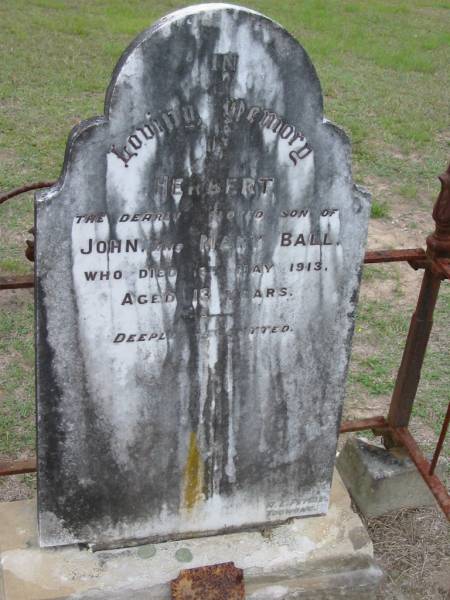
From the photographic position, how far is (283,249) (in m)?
2.25

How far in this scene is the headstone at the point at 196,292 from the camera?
78.0 inches

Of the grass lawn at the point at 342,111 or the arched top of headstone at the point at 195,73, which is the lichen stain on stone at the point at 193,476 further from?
the grass lawn at the point at 342,111

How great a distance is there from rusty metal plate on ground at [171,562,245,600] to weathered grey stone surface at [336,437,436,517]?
0.71 metres

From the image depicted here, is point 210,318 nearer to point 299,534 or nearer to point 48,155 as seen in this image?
point 299,534

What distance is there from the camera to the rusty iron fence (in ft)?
8.07

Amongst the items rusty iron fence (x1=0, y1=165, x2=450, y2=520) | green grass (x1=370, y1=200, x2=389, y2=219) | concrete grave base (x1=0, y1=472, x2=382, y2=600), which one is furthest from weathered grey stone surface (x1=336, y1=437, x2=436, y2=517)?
green grass (x1=370, y1=200, x2=389, y2=219)

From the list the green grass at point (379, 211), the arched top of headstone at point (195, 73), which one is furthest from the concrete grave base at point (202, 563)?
the green grass at point (379, 211)

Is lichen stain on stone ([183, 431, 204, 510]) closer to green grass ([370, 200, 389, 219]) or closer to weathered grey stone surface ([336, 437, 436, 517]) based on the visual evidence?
weathered grey stone surface ([336, 437, 436, 517])

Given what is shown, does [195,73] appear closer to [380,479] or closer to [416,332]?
[416,332]

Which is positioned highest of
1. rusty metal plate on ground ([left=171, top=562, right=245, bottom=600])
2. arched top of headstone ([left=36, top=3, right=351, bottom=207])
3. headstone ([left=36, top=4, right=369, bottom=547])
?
arched top of headstone ([left=36, top=3, right=351, bottom=207])

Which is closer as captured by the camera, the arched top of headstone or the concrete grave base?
the arched top of headstone

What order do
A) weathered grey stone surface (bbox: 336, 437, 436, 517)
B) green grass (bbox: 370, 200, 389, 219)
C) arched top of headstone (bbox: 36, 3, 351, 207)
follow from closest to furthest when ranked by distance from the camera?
arched top of headstone (bbox: 36, 3, 351, 207), weathered grey stone surface (bbox: 336, 437, 436, 517), green grass (bbox: 370, 200, 389, 219)

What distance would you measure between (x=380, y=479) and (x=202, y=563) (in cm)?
80

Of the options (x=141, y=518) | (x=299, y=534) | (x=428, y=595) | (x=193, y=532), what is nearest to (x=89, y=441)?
(x=141, y=518)
